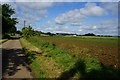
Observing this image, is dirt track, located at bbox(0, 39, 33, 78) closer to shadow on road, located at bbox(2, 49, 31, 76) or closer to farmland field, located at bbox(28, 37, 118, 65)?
shadow on road, located at bbox(2, 49, 31, 76)

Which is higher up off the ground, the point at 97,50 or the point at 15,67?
the point at 97,50

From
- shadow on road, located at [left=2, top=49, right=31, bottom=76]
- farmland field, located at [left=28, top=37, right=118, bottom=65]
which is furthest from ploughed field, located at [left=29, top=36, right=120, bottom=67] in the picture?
shadow on road, located at [left=2, top=49, right=31, bottom=76]

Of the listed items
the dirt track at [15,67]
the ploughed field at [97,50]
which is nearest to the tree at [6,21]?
the dirt track at [15,67]

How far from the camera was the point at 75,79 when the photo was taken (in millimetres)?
4910

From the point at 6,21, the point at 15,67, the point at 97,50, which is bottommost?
the point at 15,67

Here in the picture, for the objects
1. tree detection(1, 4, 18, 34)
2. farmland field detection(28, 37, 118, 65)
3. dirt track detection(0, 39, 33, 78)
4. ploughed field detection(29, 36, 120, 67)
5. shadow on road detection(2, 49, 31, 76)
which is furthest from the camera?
tree detection(1, 4, 18, 34)

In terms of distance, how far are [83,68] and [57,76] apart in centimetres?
140

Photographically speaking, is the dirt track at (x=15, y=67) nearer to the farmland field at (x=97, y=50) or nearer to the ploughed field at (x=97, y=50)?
the ploughed field at (x=97, y=50)

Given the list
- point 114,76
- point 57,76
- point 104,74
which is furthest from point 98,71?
point 57,76

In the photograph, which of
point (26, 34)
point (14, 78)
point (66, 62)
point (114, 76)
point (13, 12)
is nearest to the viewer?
point (114, 76)

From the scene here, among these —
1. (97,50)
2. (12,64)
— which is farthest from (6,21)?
(97,50)

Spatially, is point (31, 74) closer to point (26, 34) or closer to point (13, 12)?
point (26, 34)

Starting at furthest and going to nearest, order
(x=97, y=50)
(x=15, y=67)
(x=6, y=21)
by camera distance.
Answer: (x=97, y=50) → (x=6, y=21) → (x=15, y=67)

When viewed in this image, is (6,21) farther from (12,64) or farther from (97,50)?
(97,50)
